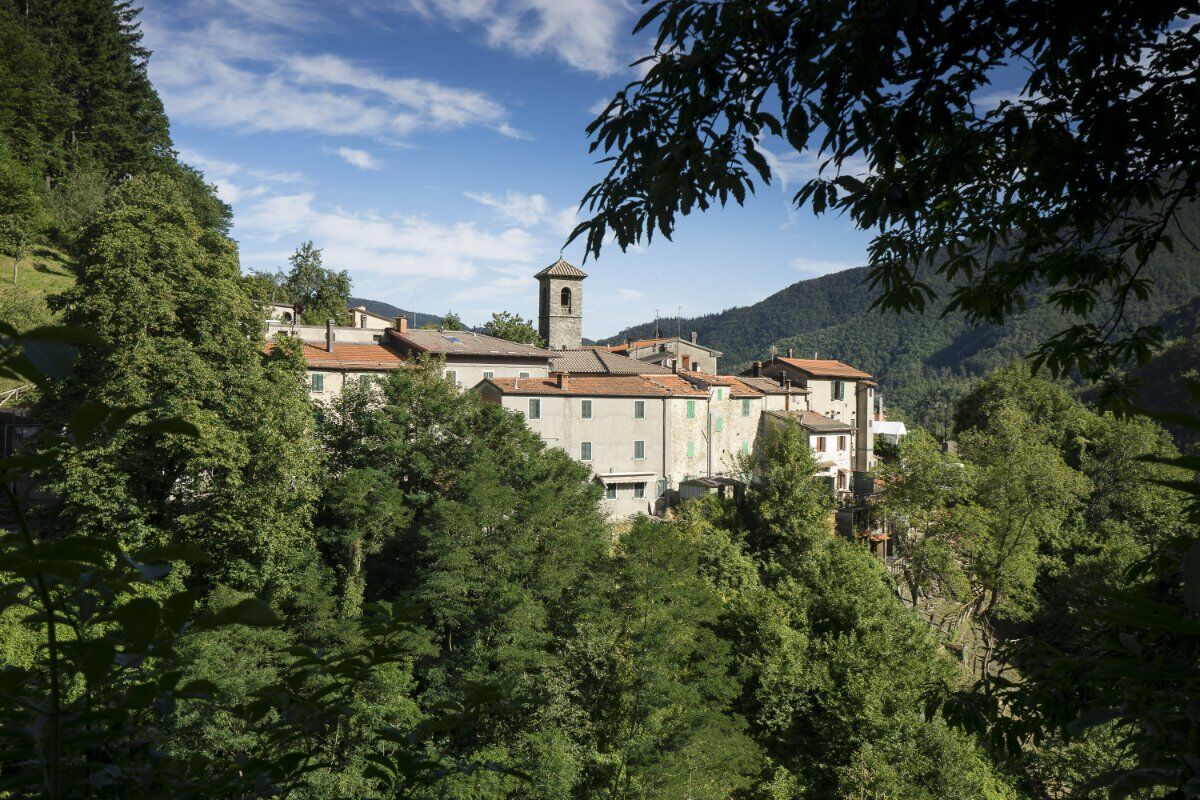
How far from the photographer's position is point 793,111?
126 inches

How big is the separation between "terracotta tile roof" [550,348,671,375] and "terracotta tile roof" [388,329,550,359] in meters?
1.03

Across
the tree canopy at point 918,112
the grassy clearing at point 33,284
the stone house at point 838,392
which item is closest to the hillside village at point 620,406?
the stone house at point 838,392

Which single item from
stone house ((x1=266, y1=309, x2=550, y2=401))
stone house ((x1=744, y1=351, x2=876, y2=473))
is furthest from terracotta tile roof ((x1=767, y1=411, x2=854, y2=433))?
stone house ((x1=266, y1=309, x2=550, y2=401))

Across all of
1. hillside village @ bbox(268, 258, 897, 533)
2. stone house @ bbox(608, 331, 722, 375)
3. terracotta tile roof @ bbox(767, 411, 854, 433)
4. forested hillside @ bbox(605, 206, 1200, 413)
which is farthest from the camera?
forested hillside @ bbox(605, 206, 1200, 413)

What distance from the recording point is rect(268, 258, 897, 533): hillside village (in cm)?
2975

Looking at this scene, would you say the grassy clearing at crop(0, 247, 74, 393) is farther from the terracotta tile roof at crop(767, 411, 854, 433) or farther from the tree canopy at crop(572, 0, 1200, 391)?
the terracotta tile roof at crop(767, 411, 854, 433)

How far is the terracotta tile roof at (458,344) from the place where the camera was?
31531 millimetres

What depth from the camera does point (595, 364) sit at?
34781 millimetres

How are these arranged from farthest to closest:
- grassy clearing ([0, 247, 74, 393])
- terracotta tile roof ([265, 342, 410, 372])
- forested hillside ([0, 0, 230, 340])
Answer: forested hillside ([0, 0, 230, 340])
terracotta tile roof ([265, 342, 410, 372])
grassy clearing ([0, 247, 74, 393])

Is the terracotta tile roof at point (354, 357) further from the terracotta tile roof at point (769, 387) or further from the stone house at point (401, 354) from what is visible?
the terracotta tile roof at point (769, 387)

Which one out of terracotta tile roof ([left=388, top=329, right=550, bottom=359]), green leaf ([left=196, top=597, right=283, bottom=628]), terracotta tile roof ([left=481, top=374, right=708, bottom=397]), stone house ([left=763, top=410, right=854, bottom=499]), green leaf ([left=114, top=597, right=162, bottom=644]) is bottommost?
stone house ([left=763, top=410, right=854, bottom=499])

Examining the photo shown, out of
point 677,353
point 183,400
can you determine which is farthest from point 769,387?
point 183,400

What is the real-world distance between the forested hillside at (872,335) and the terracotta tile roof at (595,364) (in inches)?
2877

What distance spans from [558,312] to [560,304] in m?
0.54
